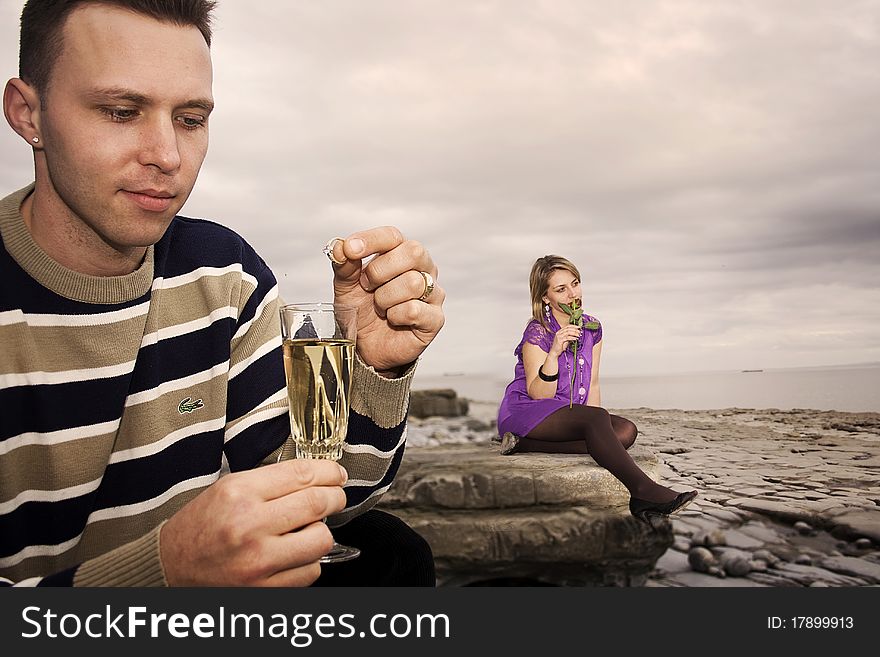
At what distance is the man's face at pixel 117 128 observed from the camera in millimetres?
1134

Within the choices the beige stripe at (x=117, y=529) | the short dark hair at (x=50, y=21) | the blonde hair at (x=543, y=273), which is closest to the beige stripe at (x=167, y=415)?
the beige stripe at (x=117, y=529)

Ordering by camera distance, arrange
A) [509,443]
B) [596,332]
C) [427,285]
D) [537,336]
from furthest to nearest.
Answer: [509,443] → [596,332] → [537,336] → [427,285]

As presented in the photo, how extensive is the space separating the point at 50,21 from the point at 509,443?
2.78 meters

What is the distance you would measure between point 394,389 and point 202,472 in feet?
1.47

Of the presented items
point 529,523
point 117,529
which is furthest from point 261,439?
point 529,523

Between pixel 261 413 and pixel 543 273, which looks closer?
pixel 261 413

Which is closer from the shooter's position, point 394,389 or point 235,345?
point 394,389

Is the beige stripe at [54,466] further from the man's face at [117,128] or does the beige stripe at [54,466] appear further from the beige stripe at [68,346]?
the man's face at [117,128]

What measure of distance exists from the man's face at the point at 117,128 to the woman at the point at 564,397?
229 centimetres

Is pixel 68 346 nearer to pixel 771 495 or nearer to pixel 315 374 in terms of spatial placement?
pixel 315 374

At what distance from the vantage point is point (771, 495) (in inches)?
126
